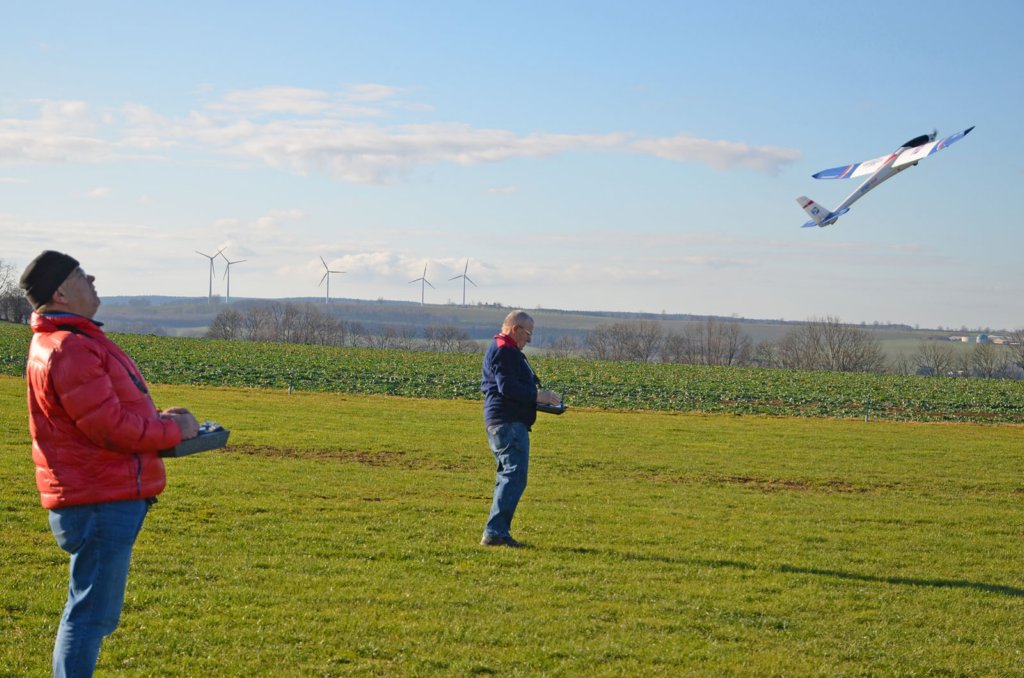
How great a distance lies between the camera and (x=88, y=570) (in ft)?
16.6

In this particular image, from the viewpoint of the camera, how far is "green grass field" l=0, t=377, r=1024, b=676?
725 centimetres

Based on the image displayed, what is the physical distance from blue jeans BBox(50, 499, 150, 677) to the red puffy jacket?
8cm

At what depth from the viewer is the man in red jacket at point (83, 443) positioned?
4.93 meters

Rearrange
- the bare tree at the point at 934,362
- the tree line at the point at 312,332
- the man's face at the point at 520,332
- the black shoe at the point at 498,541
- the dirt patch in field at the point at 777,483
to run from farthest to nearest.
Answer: the tree line at the point at 312,332, the bare tree at the point at 934,362, the dirt patch in field at the point at 777,483, the black shoe at the point at 498,541, the man's face at the point at 520,332

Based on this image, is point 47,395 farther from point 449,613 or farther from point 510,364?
point 510,364

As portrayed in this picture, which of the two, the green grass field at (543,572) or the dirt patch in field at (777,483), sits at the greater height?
the green grass field at (543,572)

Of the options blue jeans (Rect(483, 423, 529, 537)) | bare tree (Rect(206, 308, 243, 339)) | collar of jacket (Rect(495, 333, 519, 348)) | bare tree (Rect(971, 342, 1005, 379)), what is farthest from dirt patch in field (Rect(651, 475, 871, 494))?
bare tree (Rect(206, 308, 243, 339))

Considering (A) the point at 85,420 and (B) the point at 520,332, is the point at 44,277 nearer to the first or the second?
(A) the point at 85,420

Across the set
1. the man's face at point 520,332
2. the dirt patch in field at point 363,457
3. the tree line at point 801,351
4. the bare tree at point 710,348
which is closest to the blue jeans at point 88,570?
the man's face at point 520,332

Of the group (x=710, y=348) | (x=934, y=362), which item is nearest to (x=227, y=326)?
(x=710, y=348)

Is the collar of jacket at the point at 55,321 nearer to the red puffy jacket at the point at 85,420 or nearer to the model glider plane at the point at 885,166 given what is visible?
the red puffy jacket at the point at 85,420

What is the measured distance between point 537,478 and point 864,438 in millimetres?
14333

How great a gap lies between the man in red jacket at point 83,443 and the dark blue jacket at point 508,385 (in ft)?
19.0

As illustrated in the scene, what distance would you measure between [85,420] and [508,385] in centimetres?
613
